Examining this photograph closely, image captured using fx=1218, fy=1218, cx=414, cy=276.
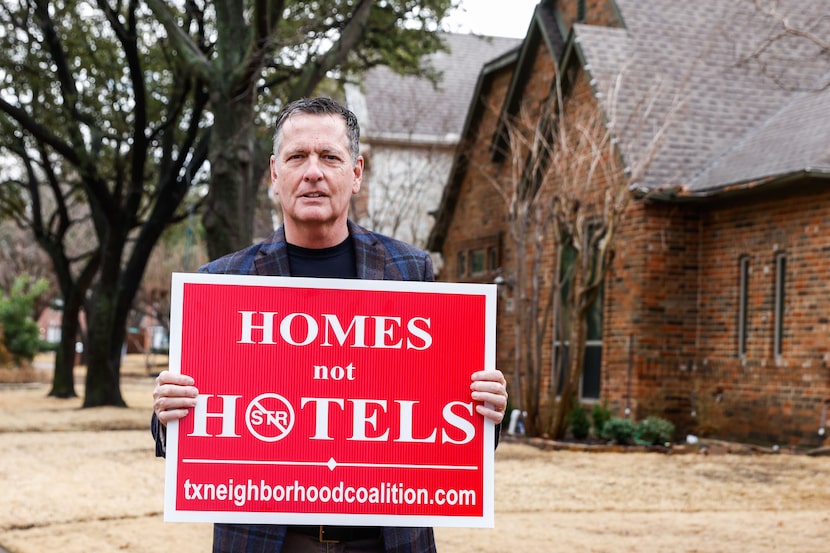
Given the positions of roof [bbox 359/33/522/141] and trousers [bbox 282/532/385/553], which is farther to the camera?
roof [bbox 359/33/522/141]

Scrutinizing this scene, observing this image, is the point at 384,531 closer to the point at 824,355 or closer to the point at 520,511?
the point at 520,511

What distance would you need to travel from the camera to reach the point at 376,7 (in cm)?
1792

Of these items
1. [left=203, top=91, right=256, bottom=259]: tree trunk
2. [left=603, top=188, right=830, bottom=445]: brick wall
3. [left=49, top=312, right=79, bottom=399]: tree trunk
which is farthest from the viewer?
[left=49, top=312, right=79, bottom=399]: tree trunk

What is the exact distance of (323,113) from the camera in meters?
3.20

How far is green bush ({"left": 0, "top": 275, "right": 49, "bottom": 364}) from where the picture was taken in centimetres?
3925

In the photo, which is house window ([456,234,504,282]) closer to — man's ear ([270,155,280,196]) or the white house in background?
the white house in background

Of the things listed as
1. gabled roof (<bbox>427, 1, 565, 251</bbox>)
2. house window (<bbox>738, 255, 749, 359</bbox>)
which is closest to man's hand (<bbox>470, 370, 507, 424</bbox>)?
house window (<bbox>738, 255, 749, 359</bbox>)

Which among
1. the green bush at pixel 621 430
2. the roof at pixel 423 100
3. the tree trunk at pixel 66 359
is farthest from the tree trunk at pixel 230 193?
the tree trunk at pixel 66 359

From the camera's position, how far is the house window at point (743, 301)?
57.4 ft

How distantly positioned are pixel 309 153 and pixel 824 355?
1377 cm

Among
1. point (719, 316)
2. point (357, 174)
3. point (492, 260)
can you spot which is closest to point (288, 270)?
point (357, 174)

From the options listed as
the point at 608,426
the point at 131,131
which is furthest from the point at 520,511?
the point at 131,131

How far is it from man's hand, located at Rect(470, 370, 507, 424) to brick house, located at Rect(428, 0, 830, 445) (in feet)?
40.5

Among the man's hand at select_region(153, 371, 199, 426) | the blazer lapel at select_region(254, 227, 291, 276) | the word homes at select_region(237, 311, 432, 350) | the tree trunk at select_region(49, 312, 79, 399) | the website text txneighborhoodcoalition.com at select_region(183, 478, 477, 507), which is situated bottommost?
the tree trunk at select_region(49, 312, 79, 399)
